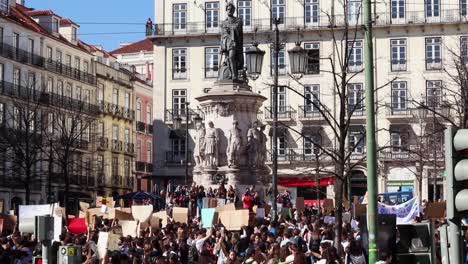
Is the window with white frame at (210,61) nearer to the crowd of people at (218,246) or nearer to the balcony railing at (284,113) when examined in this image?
the balcony railing at (284,113)

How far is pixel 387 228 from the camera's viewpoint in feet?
41.2

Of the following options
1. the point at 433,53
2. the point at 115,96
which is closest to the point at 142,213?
the point at 433,53

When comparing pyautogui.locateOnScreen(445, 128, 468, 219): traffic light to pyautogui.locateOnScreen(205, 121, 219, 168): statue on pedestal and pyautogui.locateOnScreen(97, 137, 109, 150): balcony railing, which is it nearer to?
pyautogui.locateOnScreen(205, 121, 219, 168): statue on pedestal

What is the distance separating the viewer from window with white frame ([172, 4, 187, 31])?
70812 mm

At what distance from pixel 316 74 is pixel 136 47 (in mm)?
39695

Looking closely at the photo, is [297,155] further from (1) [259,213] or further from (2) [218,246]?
(2) [218,246]

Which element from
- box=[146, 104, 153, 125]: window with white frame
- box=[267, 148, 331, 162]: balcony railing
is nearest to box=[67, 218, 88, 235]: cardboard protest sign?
box=[267, 148, 331, 162]: balcony railing

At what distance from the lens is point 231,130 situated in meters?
30.8

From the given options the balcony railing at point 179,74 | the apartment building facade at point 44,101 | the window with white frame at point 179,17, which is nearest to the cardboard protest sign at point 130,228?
the apartment building facade at point 44,101

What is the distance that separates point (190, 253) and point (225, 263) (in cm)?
282

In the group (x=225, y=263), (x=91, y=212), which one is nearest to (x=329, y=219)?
(x=91, y=212)

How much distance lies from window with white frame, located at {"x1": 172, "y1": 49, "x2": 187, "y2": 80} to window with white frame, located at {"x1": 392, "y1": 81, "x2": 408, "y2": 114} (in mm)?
15266

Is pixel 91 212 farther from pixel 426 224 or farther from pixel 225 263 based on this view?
pixel 426 224

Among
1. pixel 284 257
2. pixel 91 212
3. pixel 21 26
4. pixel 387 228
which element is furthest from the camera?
pixel 21 26
